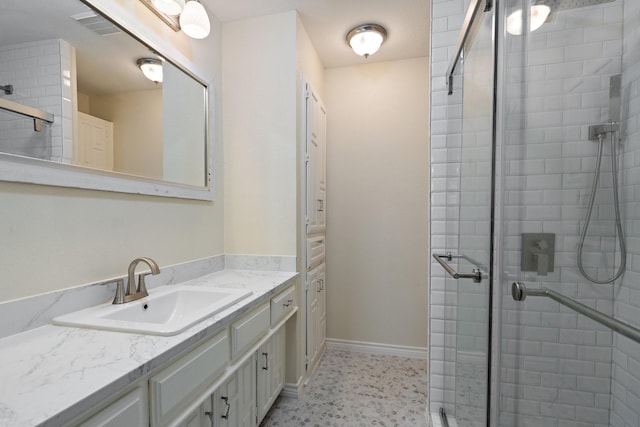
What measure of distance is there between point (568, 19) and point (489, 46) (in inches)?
9.3

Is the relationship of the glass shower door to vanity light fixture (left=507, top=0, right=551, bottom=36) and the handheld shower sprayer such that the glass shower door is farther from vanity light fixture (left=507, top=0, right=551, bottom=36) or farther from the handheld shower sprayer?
the handheld shower sprayer

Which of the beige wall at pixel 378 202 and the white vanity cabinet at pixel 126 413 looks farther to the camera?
the beige wall at pixel 378 202

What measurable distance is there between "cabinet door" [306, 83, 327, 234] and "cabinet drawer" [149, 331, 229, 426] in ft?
3.71

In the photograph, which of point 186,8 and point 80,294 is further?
point 186,8

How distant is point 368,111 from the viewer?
2.61 metres

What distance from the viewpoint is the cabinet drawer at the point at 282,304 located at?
1.56m

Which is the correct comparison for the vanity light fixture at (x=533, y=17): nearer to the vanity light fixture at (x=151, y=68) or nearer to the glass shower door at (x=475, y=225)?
the glass shower door at (x=475, y=225)

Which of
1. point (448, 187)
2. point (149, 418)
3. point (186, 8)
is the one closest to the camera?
point (149, 418)

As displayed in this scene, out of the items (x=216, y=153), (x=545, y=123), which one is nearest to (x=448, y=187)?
(x=545, y=123)

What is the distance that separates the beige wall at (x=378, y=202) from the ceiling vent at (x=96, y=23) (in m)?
1.75

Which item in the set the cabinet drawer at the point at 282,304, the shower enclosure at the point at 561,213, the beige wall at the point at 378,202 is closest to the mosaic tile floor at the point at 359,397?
the beige wall at the point at 378,202

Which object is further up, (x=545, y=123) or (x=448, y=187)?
(x=545, y=123)

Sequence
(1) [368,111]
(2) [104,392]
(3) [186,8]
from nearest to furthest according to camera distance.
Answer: (2) [104,392] < (3) [186,8] < (1) [368,111]

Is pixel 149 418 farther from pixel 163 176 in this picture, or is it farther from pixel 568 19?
pixel 568 19
